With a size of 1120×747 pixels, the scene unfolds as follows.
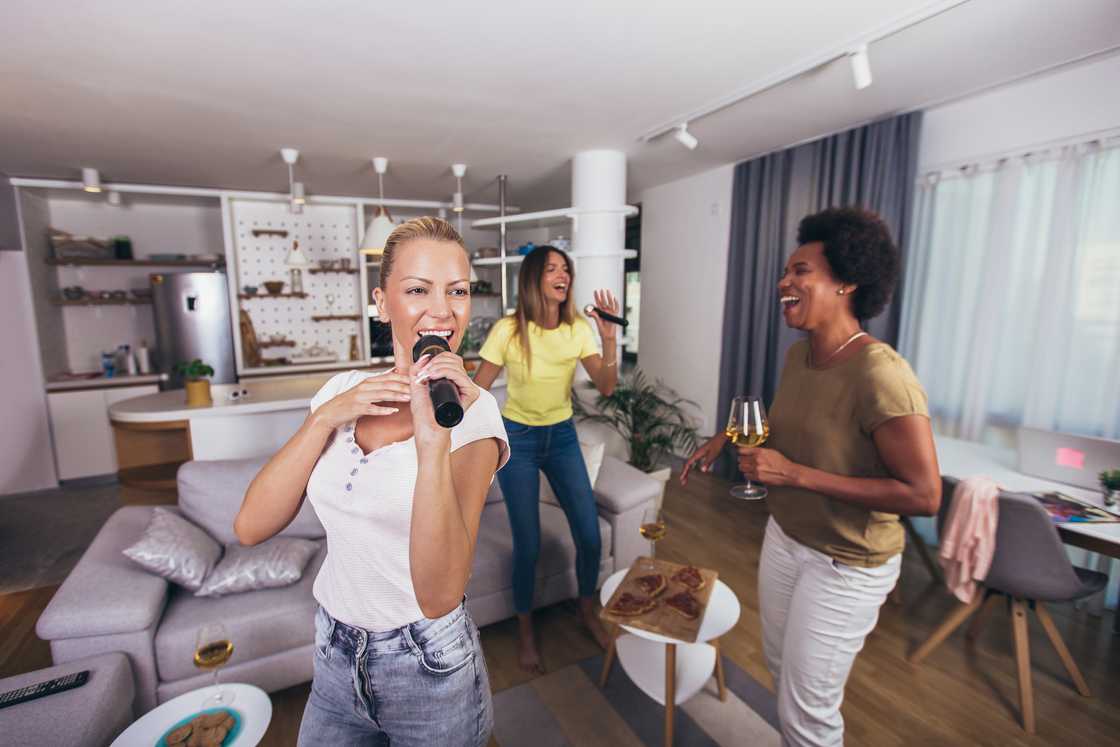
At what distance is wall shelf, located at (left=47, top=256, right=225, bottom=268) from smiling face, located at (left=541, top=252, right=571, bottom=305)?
4.20 meters

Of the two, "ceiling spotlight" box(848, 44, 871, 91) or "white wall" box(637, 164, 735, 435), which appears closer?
"ceiling spotlight" box(848, 44, 871, 91)

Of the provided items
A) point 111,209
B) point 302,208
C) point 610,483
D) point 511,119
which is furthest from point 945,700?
point 111,209

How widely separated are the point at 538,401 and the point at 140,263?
180 inches

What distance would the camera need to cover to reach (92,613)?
1.59 metres

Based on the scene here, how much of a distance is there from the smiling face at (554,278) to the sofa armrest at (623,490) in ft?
3.41

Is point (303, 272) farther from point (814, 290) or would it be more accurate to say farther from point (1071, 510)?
point (1071, 510)

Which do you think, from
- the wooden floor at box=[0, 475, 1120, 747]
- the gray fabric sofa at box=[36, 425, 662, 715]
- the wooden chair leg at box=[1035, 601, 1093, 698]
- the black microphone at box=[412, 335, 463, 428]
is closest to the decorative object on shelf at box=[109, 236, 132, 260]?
the wooden floor at box=[0, 475, 1120, 747]

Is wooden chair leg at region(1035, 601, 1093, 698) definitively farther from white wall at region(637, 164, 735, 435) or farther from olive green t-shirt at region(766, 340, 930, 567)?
white wall at region(637, 164, 735, 435)

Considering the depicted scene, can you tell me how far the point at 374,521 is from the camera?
78cm

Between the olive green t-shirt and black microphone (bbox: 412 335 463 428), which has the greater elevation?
black microphone (bbox: 412 335 463 428)

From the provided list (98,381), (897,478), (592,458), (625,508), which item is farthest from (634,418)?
(98,381)

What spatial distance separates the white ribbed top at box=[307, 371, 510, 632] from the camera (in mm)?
779

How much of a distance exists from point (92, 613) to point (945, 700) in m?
2.93

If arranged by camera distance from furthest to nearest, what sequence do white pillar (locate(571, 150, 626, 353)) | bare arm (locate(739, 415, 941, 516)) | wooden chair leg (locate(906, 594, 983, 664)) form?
white pillar (locate(571, 150, 626, 353)) → wooden chair leg (locate(906, 594, 983, 664)) → bare arm (locate(739, 415, 941, 516))
